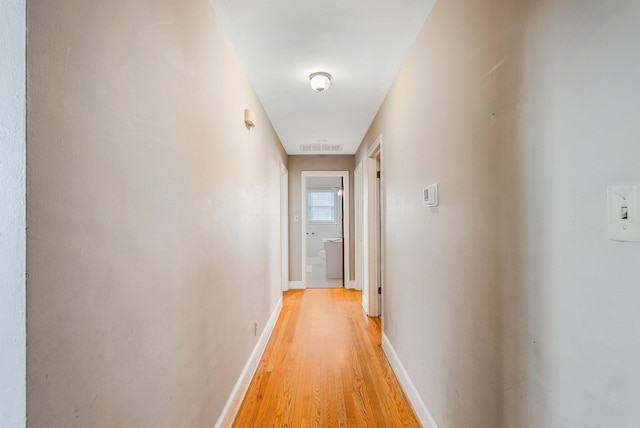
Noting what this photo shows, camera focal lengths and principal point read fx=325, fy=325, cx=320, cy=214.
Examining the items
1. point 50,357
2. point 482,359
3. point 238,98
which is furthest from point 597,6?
point 238,98

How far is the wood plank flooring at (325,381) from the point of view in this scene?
2.03m

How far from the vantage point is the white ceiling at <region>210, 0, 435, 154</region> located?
177cm

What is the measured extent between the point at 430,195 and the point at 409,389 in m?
1.35

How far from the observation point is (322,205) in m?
9.22

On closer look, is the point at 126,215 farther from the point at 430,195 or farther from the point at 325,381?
the point at 325,381

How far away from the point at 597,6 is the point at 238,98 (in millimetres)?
1994

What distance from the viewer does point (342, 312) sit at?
13.9 ft

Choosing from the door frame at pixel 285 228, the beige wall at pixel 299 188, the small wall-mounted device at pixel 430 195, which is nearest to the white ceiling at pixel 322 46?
the small wall-mounted device at pixel 430 195

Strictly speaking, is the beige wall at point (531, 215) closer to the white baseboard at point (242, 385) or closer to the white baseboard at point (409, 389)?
A: the white baseboard at point (409, 389)

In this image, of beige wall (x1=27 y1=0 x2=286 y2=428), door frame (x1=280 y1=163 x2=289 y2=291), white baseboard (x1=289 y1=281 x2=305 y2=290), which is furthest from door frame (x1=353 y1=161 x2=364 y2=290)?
beige wall (x1=27 y1=0 x2=286 y2=428)

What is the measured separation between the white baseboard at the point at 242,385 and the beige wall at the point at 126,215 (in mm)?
91

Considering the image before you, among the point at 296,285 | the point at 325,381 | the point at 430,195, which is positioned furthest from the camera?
the point at 296,285

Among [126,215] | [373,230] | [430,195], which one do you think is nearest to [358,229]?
[373,230]
